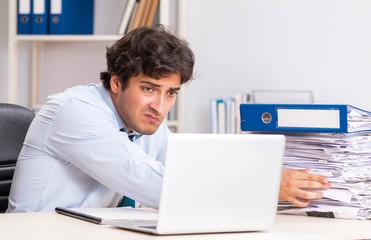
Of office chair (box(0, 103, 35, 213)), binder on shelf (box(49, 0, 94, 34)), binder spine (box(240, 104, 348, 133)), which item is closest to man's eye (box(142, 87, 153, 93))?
binder spine (box(240, 104, 348, 133))

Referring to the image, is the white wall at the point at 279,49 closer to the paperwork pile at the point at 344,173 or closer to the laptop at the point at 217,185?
the paperwork pile at the point at 344,173

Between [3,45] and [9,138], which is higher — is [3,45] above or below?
above

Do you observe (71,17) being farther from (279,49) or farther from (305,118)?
(305,118)

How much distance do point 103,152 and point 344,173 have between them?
2.05 ft

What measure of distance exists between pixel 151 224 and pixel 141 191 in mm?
304

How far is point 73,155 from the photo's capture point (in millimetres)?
2240

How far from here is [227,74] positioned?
13.3 ft

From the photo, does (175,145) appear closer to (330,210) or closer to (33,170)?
(330,210)

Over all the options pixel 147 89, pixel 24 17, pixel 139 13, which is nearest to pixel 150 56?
pixel 147 89

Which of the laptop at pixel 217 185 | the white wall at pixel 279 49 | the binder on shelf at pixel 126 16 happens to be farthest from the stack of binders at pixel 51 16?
the laptop at pixel 217 185

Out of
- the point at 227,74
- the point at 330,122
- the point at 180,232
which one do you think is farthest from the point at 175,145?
the point at 227,74

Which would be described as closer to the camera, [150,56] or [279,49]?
[150,56]

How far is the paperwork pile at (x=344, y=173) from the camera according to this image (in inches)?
81.5

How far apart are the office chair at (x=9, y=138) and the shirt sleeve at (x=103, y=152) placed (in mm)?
196
